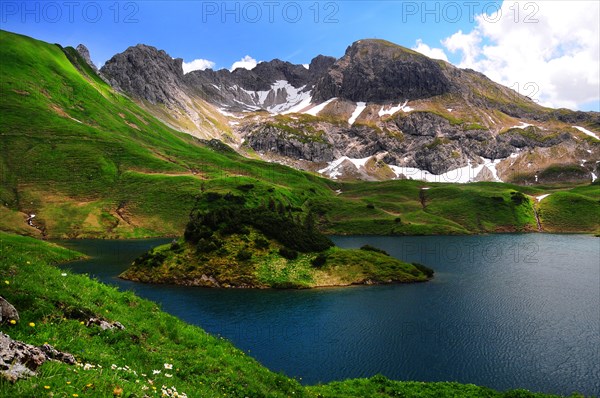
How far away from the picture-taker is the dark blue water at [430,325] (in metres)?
43.8

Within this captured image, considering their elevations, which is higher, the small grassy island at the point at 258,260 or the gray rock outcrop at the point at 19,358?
the gray rock outcrop at the point at 19,358

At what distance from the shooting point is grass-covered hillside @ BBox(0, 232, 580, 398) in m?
10.8

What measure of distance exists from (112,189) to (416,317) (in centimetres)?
16699

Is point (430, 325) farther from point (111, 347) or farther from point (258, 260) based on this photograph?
point (111, 347)

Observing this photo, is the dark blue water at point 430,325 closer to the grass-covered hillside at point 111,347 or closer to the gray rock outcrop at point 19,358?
the grass-covered hillside at point 111,347

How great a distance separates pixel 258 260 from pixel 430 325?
4142 cm

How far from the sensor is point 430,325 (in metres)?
59.0

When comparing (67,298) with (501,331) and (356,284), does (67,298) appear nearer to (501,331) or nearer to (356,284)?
(501,331)

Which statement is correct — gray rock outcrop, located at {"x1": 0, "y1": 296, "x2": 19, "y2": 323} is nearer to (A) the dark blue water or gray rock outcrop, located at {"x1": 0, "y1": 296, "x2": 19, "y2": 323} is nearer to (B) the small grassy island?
(A) the dark blue water

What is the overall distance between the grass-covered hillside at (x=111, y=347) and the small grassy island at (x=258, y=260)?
181ft

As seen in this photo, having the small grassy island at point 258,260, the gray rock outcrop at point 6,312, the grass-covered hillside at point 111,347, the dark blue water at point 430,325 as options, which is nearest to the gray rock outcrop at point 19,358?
the grass-covered hillside at point 111,347

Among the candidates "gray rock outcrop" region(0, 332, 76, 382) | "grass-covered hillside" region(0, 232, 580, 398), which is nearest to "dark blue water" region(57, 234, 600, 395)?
"grass-covered hillside" region(0, 232, 580, 398)

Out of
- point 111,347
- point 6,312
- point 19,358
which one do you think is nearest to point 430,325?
point 111,347

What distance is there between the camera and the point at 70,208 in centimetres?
16225
